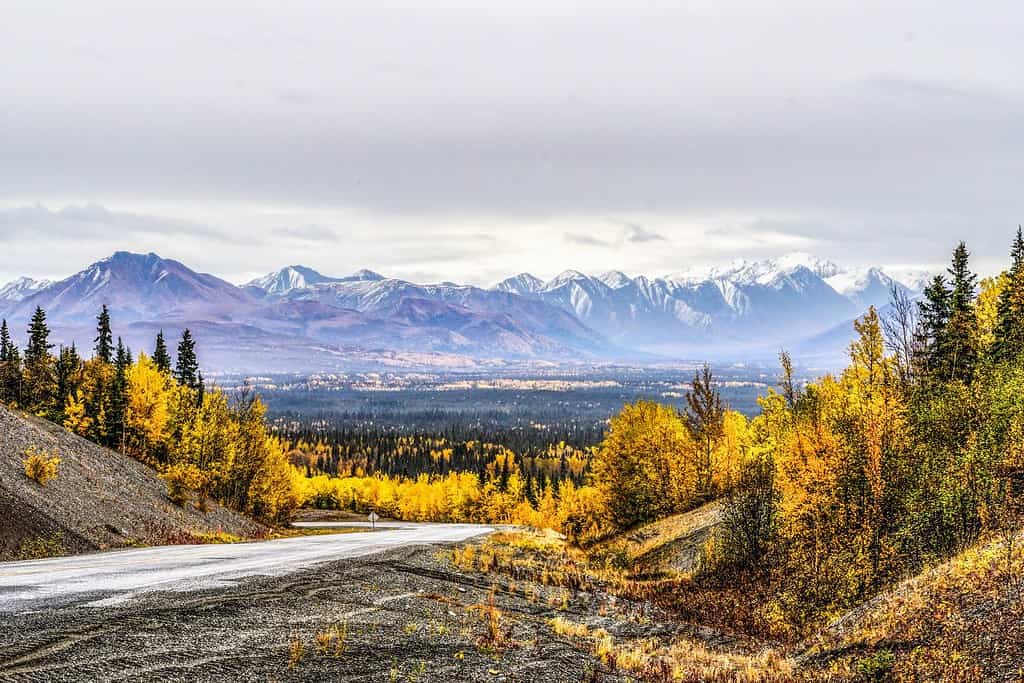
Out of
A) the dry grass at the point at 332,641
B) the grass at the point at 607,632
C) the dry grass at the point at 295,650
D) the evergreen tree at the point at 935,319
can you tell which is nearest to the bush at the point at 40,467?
the grass at the point at 607,632

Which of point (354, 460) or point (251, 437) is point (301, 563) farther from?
point (354, 460)

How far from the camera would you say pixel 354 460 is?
19112cm

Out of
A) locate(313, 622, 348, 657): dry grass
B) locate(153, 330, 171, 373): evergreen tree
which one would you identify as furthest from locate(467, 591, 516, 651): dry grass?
locate(153, 330, 171, 373): evergreen tree

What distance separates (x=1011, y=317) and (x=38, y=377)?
88.9 meters

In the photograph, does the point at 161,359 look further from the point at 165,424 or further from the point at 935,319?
the point at 935,319

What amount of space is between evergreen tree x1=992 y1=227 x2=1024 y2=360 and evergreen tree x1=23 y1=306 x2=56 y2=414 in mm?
77094

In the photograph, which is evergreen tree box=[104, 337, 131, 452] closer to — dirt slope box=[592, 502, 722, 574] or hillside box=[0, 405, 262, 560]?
hillside box=[0, 405, 262, 560]

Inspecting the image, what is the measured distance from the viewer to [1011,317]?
141ft

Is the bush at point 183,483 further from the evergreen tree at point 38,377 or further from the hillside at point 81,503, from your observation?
the evergreen tree at point 38,377

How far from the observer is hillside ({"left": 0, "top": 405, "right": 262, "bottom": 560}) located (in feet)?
101

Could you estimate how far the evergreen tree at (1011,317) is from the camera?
1608 inches

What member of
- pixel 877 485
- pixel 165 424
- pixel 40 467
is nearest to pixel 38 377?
pixel 165 424

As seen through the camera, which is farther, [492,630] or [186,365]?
[186,365]

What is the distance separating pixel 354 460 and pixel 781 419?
153781 millimetres
